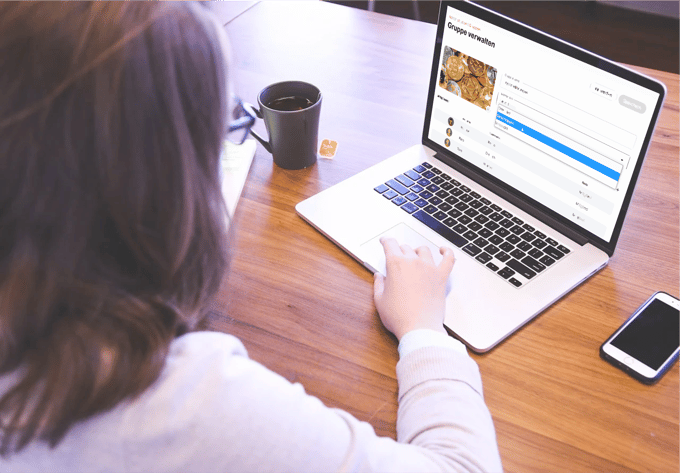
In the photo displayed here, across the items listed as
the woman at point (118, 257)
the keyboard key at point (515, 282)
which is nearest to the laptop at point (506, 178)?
the keyboard key at point (515, 282)

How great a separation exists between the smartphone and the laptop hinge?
0.14 m

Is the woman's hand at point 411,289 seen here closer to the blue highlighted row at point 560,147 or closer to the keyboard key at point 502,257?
the keyboard key at point 502,257

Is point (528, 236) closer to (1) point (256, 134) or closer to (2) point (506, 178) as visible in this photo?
(2) point (506, 178)

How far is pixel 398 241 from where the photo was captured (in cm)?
89

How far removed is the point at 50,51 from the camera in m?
0.42

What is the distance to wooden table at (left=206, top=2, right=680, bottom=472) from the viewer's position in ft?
2.15

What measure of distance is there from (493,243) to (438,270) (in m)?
0.12

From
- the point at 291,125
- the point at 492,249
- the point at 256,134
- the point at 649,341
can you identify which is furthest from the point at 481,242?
the point at 256,134

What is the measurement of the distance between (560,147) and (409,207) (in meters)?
0.25

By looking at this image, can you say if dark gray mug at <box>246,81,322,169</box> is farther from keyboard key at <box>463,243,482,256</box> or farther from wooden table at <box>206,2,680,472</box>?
keyboard key at <box>463,243,482,256</box>

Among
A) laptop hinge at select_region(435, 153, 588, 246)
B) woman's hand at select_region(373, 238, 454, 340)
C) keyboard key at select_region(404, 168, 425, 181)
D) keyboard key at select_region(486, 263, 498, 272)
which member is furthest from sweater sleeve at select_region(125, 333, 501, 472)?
keyboard key at select_region(404, 168, 425, 181)

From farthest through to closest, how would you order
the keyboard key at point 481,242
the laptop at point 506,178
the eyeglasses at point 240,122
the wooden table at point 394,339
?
the eyeglasses at point 240,122, the keyboard key at point 481,242, the laptop at point 506,178, the wooden table at point 394,339

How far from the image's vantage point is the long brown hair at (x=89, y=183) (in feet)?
1.39

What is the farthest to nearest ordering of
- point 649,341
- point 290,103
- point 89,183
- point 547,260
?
point 290,103 → point 547,260 → point 649,341 → point 89,183
